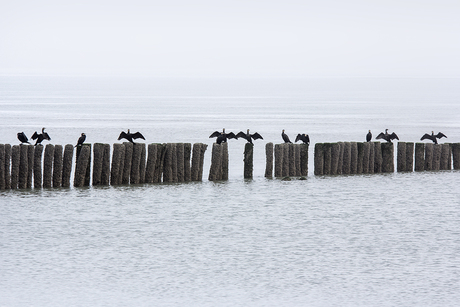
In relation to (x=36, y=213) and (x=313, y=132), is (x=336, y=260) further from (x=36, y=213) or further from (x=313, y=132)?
(x=313, y=132)

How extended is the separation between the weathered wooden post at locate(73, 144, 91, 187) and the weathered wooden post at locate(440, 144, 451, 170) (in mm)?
13214

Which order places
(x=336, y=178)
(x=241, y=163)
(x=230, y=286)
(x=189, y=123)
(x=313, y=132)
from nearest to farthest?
(x=230, y=286) → (x=336, y=178) → (x=241, y=163) → (x=313, y=132) → (x=189, y=123)

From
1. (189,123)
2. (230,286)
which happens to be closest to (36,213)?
(230,286)

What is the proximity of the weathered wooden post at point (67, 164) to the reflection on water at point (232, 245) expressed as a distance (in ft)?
1.13

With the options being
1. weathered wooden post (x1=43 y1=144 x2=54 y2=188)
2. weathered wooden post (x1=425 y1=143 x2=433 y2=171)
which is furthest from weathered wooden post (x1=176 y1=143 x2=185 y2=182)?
weathered wooden post (x1=425 y1=143 x2=433 y2=171)

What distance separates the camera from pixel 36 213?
54.3ft

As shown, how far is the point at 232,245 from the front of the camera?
13.7 metres

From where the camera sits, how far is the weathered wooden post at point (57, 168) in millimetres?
19219

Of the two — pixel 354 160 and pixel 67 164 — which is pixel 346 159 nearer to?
pixel 354 160

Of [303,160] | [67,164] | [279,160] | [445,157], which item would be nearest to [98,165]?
[67,164]

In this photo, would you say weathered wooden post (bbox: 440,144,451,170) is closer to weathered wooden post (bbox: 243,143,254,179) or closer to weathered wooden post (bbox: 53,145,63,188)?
weathered wooden post (bbox: 243,143,254,179)

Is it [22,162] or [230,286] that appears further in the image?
[22,162]

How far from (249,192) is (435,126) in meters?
34.1

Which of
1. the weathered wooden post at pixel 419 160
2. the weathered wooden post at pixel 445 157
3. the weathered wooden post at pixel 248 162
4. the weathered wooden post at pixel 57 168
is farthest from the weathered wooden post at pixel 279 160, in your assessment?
the weathered wooden post at pixel 57 168
